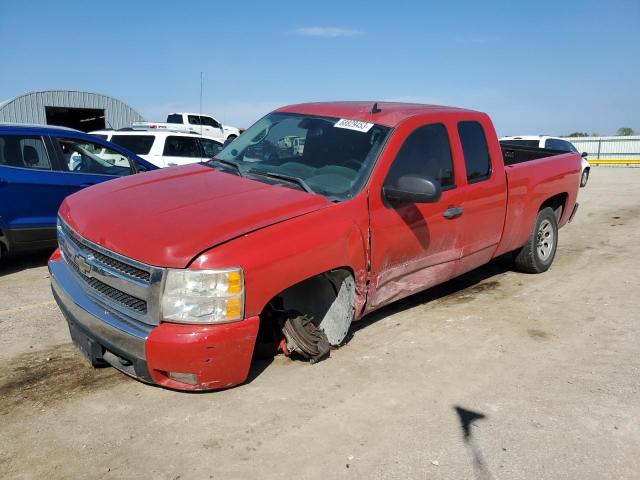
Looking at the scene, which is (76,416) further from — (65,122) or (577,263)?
(65,122)

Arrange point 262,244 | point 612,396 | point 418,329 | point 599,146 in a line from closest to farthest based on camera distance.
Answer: point 262,244 → point 612,396 → point 418,329 → point 599,146

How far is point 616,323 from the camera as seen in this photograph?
4840mm

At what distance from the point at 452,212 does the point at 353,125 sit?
108 cm

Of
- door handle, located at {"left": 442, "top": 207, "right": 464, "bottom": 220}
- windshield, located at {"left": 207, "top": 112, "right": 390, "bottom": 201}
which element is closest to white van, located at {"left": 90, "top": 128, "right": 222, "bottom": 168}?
windshield, located at {"left": 207, "top": 112, "right": 390, "bottom": 201}

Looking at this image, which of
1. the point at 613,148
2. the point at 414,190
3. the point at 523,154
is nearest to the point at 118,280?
the point at 414,190

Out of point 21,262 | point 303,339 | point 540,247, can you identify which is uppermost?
point 540,247

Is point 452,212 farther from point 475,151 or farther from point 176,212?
point 176,212

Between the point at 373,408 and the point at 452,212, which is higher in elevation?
the point at 452,212

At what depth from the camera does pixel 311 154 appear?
168 inches

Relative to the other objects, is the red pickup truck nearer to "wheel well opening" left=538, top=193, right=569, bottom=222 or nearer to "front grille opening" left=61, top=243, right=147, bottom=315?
"front grille opening" left=61, top=243, right=147, bottom=315

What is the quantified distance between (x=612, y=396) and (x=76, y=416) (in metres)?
3.32

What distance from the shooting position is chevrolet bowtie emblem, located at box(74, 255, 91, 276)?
3371 millimetres

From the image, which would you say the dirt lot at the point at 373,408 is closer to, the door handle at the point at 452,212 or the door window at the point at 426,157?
the door handle at the point at 452,212

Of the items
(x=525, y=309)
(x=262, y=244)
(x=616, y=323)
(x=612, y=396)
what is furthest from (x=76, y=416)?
(x=616, y=323)
